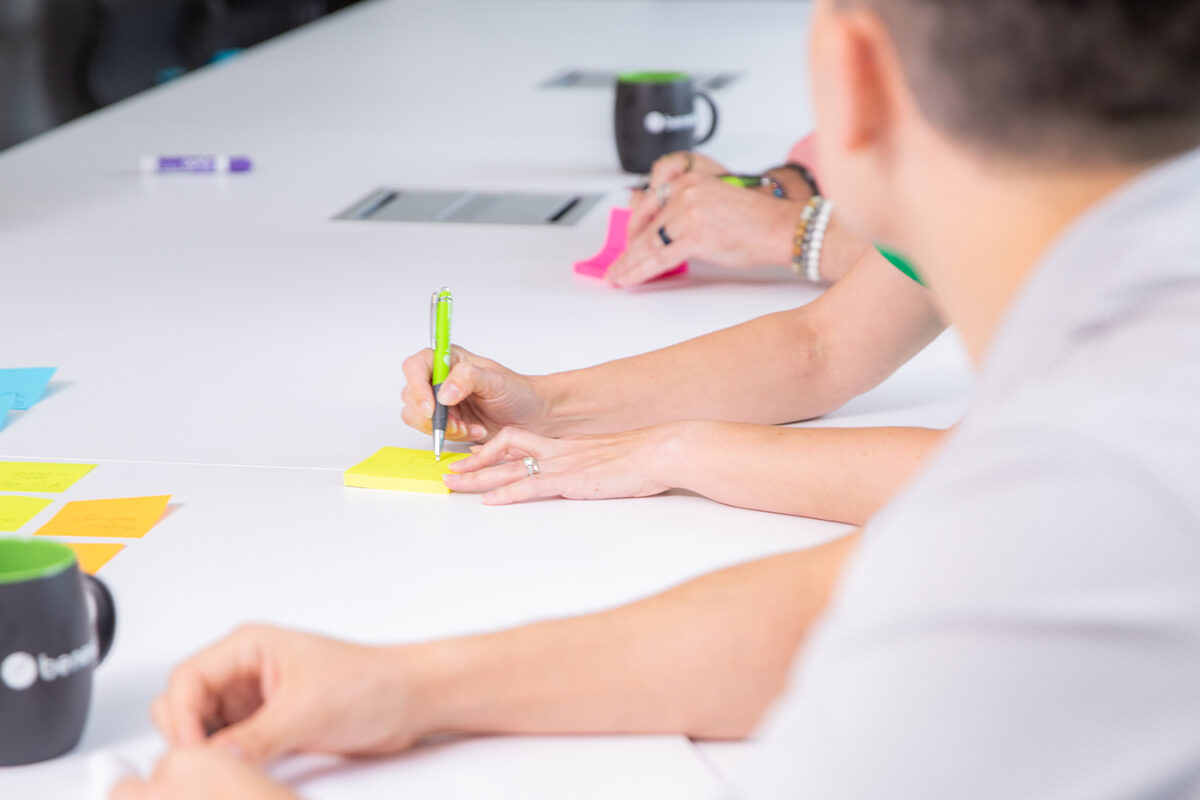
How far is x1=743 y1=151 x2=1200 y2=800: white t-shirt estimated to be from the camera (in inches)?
19.5

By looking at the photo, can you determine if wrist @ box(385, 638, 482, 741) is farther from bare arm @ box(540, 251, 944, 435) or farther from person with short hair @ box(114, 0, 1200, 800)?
bare arm @ box(540, 251, 944, 435)

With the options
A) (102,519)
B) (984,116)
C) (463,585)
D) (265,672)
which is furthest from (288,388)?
(984,116)

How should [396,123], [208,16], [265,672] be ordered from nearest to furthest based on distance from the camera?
[265,672] → [396,123] → [208,16]

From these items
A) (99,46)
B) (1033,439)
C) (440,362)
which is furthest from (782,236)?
(99,46)

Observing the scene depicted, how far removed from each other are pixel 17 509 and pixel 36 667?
16.1 inches

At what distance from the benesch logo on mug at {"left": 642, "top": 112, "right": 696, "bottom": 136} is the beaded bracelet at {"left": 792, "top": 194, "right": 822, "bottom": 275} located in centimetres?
55

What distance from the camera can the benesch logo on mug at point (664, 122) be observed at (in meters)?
2.22

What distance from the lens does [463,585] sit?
3.26ft

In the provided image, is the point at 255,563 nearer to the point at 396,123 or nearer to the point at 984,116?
the point at 984,116

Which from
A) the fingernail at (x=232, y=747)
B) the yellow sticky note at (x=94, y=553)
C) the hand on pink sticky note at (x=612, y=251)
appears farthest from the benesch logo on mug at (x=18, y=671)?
the hand on pink sticky note at (x=612, y=251)

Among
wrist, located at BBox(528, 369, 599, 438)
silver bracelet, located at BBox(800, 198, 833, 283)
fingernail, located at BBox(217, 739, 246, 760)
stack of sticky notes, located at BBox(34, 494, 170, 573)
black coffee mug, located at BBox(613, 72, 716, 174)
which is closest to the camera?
fingernail, located at BBox(217, 739, 246, 760)

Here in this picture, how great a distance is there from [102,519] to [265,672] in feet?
1.30

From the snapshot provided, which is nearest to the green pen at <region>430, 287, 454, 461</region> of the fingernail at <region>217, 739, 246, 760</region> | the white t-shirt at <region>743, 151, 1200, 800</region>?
the fingernail at <region>217, 739, 246, 760</region>

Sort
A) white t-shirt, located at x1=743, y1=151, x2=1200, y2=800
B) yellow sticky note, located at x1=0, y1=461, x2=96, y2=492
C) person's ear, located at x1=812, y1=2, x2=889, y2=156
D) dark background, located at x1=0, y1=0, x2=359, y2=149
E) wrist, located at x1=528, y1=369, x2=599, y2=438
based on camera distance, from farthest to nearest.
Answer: dark background, located at x1=0, y1=0, x2=359, y2=149 < wrist, located at x1=528, y1=369, x2=599, y2=438 < yellow sticky note, located at x1=0, y1=461, x2=96, y2=492 < person's ear, located at x1=812, y1=2, x2=889, y2=156 < white t-shirt, located at x1=743, y1=151, x2=1200, y2=800
